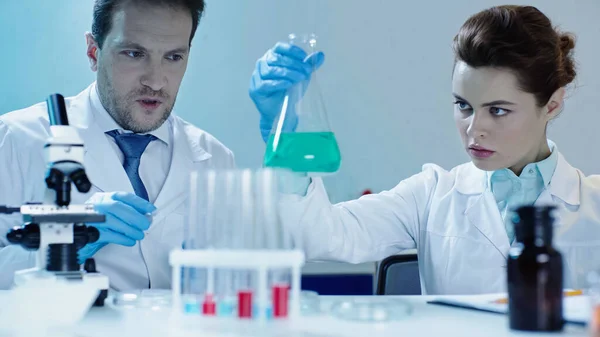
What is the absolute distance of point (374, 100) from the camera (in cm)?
334

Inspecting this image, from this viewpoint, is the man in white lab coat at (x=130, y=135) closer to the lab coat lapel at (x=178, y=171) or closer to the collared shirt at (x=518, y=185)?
the lab coat lapel at (x=178, y=171)

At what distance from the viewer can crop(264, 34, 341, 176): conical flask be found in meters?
1.45

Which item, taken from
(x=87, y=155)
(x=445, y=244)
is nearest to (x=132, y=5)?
(x=87, y=155)

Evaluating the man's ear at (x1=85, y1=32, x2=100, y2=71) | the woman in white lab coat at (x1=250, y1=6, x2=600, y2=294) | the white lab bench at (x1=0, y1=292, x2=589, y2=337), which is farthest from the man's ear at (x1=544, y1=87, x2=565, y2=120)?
the man's ear at (x1=85, y1=32, x2=100, y2=71)

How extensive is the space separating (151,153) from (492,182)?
110 centimetres

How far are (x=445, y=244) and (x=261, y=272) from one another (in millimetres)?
1106

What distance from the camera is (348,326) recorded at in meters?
1.09

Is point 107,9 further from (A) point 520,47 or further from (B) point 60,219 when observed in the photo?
(A) point 520,47

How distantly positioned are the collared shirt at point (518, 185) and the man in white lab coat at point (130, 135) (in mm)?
951

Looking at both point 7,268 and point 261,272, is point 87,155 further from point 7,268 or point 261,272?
point 261,272

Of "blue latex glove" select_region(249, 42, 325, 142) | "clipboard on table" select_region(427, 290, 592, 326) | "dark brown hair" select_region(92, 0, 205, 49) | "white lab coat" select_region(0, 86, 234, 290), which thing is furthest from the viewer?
"dark brown hair" select_region(92, 0, 205, 49)

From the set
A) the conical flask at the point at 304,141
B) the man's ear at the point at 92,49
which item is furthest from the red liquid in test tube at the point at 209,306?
the man's ear at the point at 92,49

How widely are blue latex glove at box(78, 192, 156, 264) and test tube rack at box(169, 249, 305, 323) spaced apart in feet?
2.13

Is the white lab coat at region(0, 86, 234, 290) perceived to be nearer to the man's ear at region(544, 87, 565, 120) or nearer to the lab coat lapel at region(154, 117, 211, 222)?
the lab coat lapel at region(154, 117, 211, 222)
